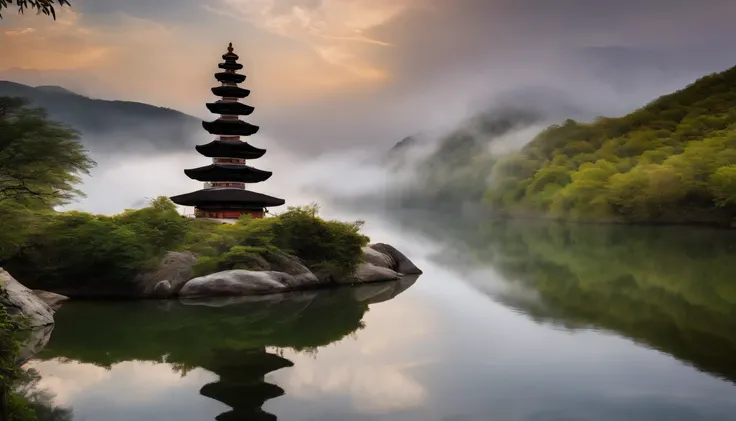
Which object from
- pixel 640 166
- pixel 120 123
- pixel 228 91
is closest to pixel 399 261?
pixel 228 91

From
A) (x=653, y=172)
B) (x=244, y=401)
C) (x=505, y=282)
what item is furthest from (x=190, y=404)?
(x=653, y=172)

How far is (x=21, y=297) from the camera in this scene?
13.2m

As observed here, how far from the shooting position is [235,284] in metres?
17.3

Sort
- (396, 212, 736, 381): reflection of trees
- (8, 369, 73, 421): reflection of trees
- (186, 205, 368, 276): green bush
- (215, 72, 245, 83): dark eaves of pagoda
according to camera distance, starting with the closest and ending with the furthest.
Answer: (8, 369, 73, 421): reflection of trees < (396, 212, 736, 381): reflection of trees < (186, 205, 368, 276): green bush < (215, 72, 245, 83): dark eaves of pagoda

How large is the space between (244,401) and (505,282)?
46.6 feet

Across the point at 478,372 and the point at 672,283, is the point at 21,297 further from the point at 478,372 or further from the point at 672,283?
the point at 672,283

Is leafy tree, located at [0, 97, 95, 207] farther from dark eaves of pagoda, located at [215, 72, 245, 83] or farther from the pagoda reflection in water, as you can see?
dark eaves of pagoda, located at [215, 72, 245, 83]

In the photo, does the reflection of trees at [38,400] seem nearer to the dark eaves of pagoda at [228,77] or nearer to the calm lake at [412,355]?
the calm lake at [412,355]

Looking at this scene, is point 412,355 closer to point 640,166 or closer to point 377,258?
point 377,258

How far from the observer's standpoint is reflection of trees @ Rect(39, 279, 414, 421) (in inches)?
364

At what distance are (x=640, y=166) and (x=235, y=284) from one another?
161 ft

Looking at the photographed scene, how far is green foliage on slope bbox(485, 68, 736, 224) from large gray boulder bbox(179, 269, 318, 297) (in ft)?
130

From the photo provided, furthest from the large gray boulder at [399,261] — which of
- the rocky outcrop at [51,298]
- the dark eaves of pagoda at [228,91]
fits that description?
the rocky outcrop at [51,298]

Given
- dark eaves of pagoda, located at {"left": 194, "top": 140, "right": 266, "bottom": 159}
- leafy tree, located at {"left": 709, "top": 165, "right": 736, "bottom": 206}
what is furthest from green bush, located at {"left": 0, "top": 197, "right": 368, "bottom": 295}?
leafy tree, located at {"left": 709, "top": 165, "right": 736, "bottom": 206}
